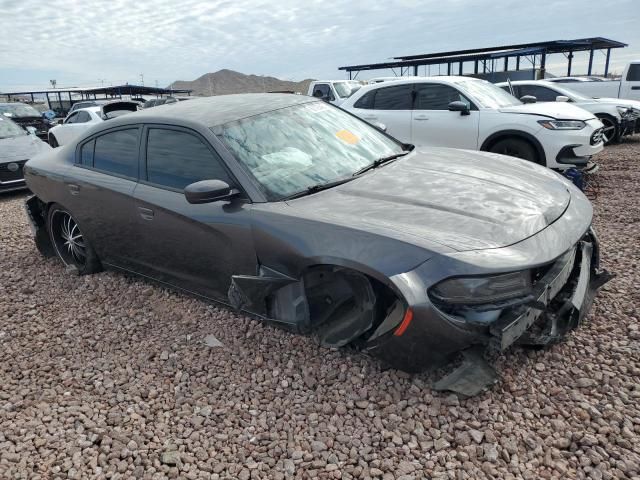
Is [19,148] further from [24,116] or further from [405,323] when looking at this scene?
[24,116]

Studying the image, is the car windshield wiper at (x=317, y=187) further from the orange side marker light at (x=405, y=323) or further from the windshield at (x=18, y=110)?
the windshield at (x=18, y=110)

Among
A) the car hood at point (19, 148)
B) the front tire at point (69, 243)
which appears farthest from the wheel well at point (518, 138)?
the car hood at point (19, 148)

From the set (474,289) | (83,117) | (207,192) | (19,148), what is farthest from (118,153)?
(83,117)

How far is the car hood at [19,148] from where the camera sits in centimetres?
816

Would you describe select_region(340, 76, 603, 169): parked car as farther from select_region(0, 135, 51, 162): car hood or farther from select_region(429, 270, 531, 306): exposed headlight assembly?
select_region(0, 135, 51, 162): car hood

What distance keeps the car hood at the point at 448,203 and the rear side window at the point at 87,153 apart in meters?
2.15

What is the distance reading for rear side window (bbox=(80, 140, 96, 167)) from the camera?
3.93 m

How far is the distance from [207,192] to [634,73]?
14.4 m

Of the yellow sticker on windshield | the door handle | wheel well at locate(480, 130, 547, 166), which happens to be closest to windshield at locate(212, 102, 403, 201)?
the yellow sticker on windshield

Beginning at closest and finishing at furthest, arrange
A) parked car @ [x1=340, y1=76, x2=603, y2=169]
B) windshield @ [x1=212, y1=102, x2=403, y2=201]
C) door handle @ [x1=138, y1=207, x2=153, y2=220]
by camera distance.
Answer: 1. windshield @ [x1=212, y1=102, x2=403, y2=201]
2. door handle @ [x1=138, y1=207, x2=153, y2=220]
3. parked car @ [x1=340, y1=76, x2=603, y2=169]

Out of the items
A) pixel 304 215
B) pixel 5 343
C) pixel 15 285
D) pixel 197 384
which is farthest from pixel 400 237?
pixel 15 285

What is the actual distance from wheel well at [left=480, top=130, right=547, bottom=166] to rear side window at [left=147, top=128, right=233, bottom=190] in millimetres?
4951

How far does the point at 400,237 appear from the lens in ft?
7.60

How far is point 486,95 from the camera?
734 centimetres
